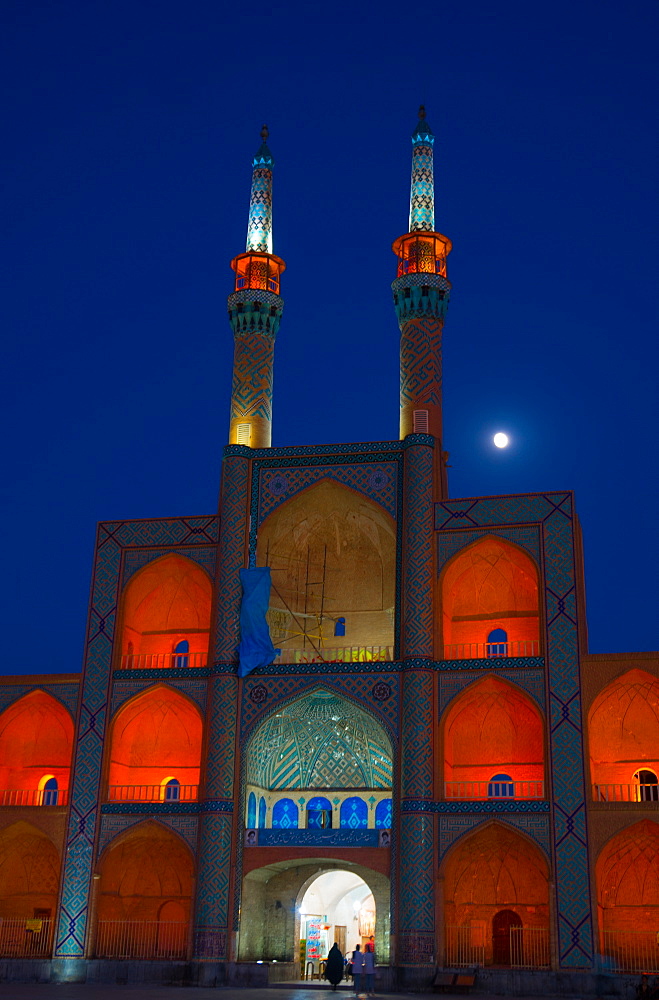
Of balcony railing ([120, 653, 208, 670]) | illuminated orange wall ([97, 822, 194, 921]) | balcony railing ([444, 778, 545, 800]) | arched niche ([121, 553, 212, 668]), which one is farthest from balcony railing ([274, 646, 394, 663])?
illuminated orange wall ([97, 822, 194, 921])

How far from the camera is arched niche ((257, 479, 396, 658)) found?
78.7 feet

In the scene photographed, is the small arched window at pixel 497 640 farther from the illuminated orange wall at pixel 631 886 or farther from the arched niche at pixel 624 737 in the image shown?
the illuminated orange wall at pixel 631 886

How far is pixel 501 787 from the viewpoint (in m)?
21.6

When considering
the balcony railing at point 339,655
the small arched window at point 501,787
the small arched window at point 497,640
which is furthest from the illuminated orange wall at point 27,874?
the small arched window at point 497,640

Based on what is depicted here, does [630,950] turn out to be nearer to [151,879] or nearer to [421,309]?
[151,879]

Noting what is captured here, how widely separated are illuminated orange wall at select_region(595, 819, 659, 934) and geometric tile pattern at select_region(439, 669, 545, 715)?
3.01m

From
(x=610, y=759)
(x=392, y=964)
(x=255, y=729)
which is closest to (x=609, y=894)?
(x=610, y=759)

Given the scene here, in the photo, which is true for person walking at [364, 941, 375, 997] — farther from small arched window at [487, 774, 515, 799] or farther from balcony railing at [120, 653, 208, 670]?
balcony railing at [120, 653, 208, 670]

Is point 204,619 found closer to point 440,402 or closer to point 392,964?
point 440,402

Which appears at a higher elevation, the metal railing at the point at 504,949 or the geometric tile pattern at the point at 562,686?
the geometric tile pattern at the point at 562,686

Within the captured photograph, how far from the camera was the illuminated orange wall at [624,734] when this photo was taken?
71.6 feet

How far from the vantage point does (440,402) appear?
24.0 metres

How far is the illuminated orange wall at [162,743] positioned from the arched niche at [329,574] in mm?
2488

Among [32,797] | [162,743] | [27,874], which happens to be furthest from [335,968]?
[32,797]
